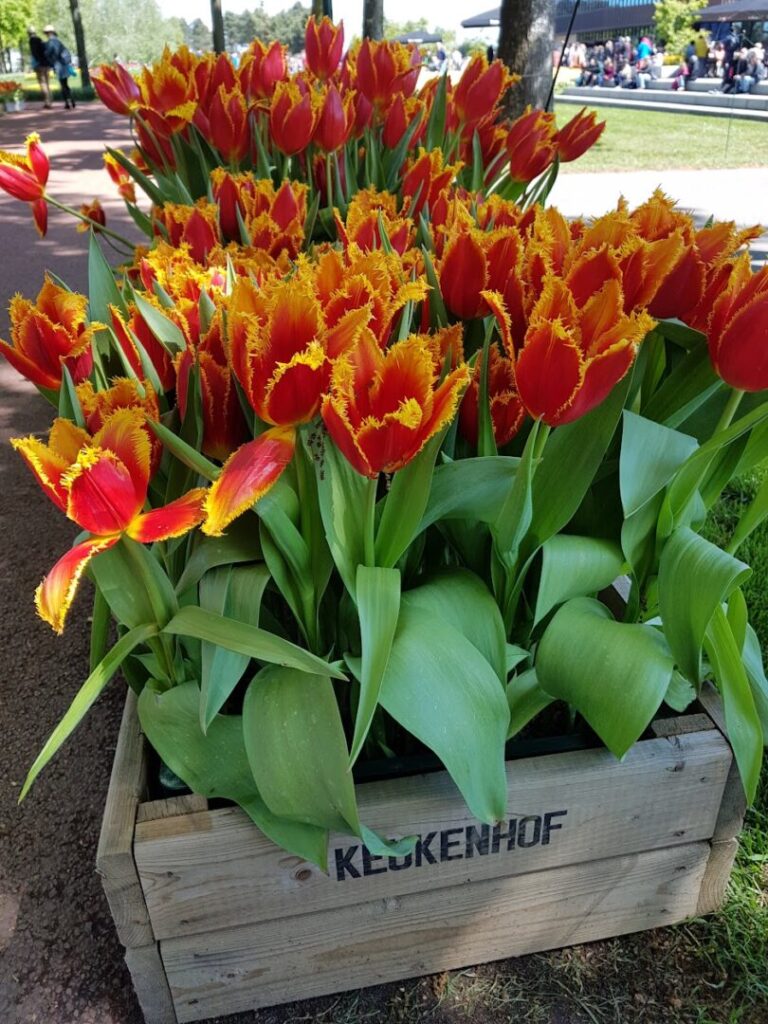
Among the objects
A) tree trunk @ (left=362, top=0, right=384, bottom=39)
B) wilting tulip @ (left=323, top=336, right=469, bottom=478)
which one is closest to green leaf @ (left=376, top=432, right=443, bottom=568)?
wilting tulip @ (left=323, top=336, right=469, bottom=478)

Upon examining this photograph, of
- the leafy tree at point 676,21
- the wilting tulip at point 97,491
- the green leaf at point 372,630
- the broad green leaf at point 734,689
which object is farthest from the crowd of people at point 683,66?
the wilting tulip at point 97,491

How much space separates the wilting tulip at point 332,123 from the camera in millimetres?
1798

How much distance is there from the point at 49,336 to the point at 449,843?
796 millimetres

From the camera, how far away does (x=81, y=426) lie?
0.90 metres

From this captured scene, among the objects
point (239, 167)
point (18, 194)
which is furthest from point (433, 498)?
point (239, 167)

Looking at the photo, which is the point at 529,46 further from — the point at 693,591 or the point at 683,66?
the point at 683,66

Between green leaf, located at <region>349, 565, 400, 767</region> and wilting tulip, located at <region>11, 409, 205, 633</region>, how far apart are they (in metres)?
0.20

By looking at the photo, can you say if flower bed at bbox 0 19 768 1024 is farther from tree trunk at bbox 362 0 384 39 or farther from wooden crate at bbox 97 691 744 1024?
tree trunk at bbox 362 0 384 39

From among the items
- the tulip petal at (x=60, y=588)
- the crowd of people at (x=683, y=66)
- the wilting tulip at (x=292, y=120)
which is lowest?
the crowd of people at (x=683, y=66)

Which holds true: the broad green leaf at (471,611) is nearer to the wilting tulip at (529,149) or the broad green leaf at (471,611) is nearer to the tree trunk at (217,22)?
the wilting tulip at (529,149)

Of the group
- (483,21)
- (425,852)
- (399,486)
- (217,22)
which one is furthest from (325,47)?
→ (483,21)

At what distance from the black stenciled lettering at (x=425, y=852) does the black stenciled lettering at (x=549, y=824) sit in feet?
0.50

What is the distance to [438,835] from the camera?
3.76 feet

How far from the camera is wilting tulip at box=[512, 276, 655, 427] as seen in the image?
801 millimetres
